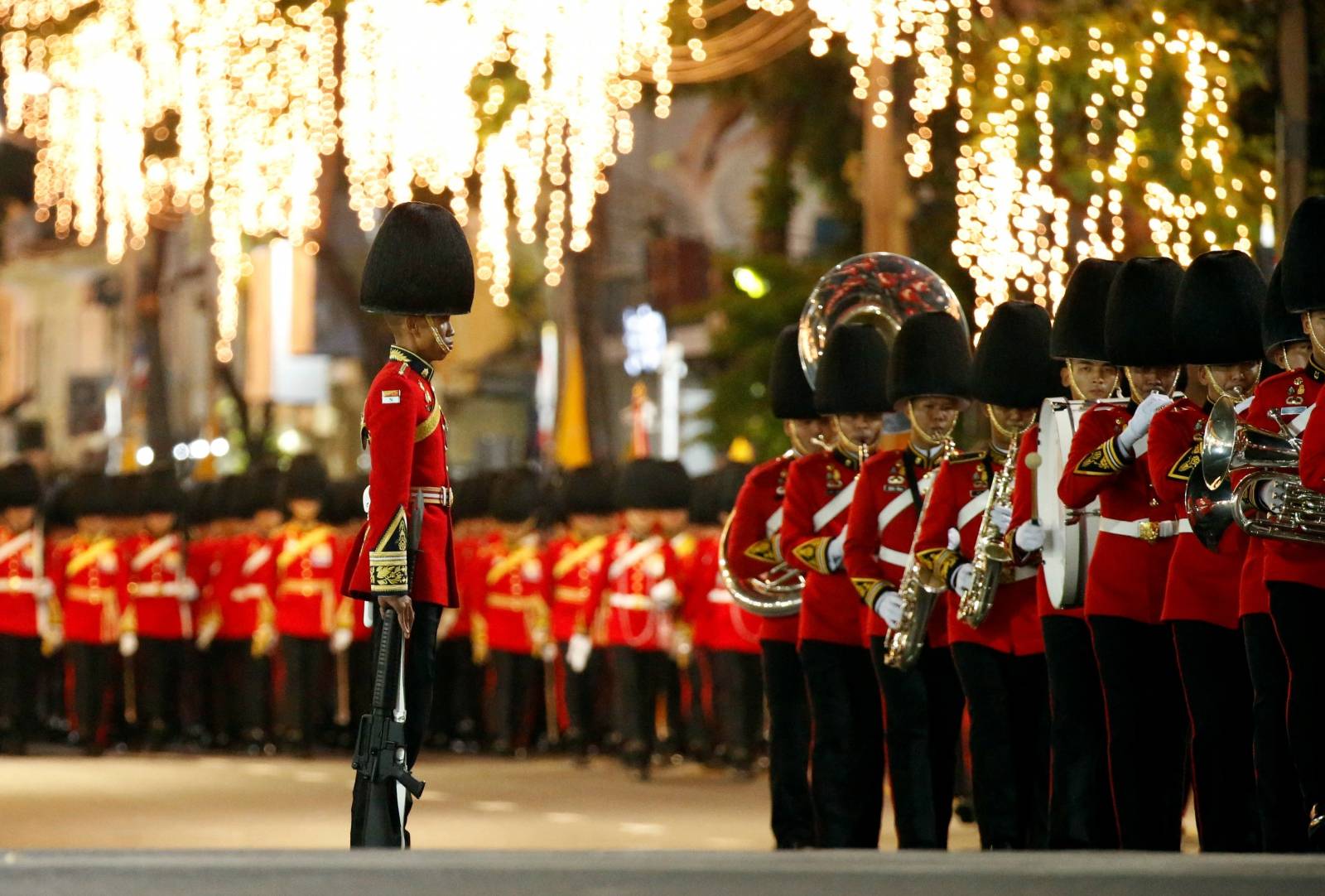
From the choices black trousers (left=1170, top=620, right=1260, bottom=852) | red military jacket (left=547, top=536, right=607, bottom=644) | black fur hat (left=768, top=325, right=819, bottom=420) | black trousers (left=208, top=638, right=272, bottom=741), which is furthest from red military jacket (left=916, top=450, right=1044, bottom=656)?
black trousers (left=208, top=638, right=272, bottom=741)

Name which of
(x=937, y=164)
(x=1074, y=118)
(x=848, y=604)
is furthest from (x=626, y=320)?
(x=848, y=604)

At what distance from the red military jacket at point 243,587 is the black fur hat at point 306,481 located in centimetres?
39

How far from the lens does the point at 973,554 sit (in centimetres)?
929

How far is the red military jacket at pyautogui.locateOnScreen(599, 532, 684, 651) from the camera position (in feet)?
53.1

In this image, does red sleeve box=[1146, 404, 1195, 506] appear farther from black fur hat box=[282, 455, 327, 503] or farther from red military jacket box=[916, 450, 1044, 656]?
black fur hat box=[282, 455, 327, 503]

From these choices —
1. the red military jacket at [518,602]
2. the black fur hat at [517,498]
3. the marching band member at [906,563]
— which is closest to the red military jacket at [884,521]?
the marching band member at [906,563]

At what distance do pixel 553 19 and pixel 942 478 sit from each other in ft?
27.3

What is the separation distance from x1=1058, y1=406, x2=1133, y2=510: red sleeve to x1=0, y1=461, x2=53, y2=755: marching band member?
1050 centimetres

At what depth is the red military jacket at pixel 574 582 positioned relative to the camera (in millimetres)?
17062

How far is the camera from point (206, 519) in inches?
763

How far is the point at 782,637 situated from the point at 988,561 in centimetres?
175

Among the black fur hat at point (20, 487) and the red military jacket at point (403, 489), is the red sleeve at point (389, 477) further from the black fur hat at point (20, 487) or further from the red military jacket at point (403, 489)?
the black fur hat at point (20, 487)

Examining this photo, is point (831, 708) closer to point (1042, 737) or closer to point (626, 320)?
point (1042, 737)

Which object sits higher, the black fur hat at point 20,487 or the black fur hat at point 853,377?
the black fur hat at point 853,377
